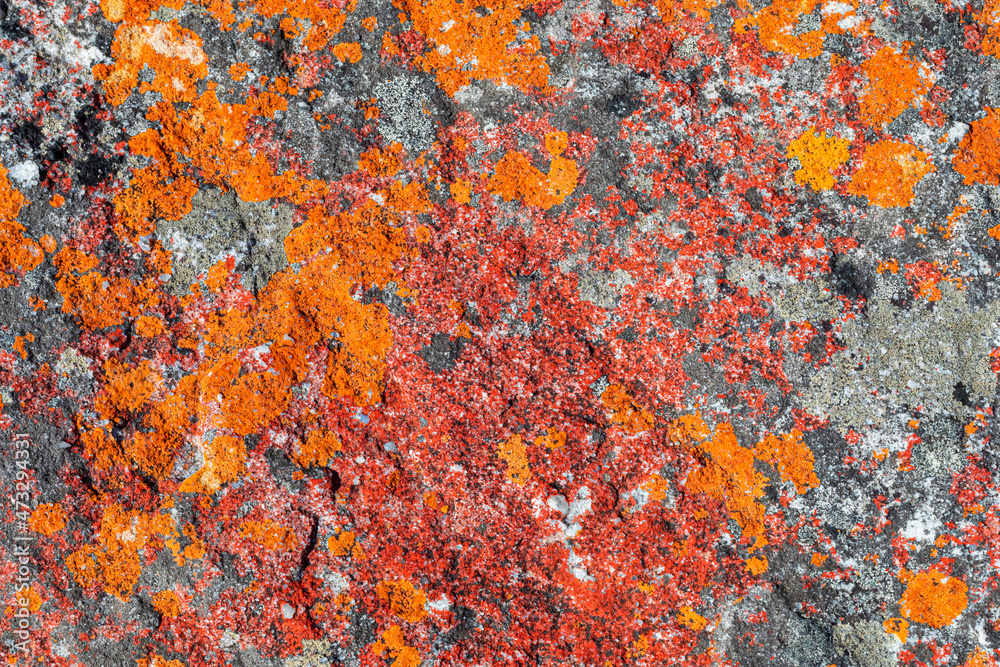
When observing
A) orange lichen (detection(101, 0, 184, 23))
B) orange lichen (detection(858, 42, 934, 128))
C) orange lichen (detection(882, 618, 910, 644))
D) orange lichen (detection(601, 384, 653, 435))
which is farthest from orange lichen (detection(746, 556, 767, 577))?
orange lichen (detection(101, 0, 184, 23))

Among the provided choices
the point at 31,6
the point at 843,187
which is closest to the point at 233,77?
the point at 31,6

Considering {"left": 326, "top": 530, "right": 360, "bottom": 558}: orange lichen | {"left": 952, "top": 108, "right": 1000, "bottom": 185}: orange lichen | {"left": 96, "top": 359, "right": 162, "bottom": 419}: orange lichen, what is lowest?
{"left": 326, "top": 530, "right": 360, "bottom": 558}: orange lichen

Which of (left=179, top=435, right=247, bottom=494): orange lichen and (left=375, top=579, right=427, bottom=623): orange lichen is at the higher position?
(left=179, top=435, right=247, bottom=494): orange lichen

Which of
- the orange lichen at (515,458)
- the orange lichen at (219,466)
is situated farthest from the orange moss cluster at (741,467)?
the orange lichen at (219,466)

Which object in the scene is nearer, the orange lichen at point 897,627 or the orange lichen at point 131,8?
the orange lichen at point 897,627

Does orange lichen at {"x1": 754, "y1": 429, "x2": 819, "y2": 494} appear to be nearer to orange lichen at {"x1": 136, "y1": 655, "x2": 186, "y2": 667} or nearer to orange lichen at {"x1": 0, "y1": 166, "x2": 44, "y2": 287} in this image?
orange lichen at {"x1": 136, "y1": 655, "x2": 186, "y2": 667}

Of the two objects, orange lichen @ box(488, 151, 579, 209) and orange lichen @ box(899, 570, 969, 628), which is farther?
orange lichen @ box(488, 151, 579, 209)

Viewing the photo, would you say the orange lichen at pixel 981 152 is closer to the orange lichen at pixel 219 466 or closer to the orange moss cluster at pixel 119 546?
the orange lichen at pixel 219 466
